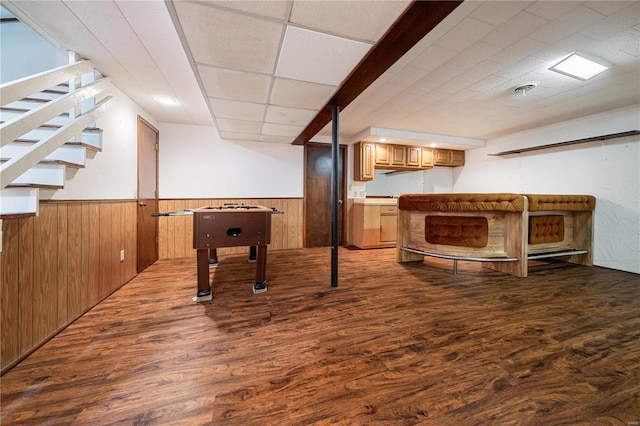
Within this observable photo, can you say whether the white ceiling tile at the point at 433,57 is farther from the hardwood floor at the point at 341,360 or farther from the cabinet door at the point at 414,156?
the cabinet door at the point at 414,156

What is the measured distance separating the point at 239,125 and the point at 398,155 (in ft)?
11.1

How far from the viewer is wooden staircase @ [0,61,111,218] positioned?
1.31m

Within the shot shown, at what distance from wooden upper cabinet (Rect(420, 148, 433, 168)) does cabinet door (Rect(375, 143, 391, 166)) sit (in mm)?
885

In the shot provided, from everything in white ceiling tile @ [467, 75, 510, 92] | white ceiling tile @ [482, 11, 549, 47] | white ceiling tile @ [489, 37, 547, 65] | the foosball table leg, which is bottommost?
the foosball table leg

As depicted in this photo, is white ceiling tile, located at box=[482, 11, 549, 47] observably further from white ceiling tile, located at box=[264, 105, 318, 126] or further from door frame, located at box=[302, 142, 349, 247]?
door frame, located at box=[302, 142, 349, 247]

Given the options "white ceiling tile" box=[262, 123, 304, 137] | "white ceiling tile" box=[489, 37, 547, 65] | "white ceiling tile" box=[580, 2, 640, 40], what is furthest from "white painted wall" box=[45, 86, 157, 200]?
"white ceiling tile" box=[580, 2, 640, 40]

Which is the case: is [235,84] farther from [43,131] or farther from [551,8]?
[551,8]

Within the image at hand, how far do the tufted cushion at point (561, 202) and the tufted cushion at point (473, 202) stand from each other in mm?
406

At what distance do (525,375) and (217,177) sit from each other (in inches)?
180

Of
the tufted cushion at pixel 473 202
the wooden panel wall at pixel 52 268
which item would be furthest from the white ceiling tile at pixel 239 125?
the tufted cushion at pixel 473 202

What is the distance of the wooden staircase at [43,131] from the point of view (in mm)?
1312

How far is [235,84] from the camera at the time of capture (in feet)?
7.21

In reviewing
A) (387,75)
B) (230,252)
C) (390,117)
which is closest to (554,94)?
(390,117)

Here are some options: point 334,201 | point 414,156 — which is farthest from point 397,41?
point 414,156
